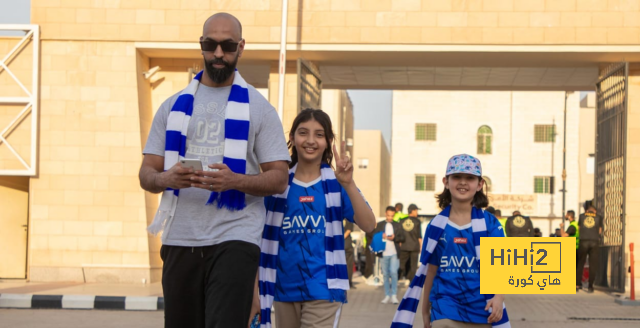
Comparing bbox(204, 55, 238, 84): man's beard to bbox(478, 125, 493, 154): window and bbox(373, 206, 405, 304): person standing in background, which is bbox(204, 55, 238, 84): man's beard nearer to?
bbox(373, 206, 405, 304): person standing in background

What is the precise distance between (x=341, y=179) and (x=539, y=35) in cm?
1369

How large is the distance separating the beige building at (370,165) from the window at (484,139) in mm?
13383

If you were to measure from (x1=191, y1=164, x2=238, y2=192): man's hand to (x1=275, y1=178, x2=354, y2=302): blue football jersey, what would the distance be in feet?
3.59

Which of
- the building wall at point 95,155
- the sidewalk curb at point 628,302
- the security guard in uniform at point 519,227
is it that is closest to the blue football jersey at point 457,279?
the sidewalk curb at point 628,302

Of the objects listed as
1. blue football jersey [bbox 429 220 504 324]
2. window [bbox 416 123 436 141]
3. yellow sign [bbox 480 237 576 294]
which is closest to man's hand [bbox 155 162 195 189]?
yellow sign [bbox 480 237 576 294]

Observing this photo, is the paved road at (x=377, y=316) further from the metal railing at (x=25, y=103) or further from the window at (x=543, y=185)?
the window at (x=543, y=185)

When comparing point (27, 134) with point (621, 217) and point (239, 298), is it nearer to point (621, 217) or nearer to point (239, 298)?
point (621, 217)

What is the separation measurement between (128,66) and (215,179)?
49.1 feet

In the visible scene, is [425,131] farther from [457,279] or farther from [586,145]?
[457,279]

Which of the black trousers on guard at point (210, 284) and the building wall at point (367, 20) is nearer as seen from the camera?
the black trousers on guard at point (210, 284)

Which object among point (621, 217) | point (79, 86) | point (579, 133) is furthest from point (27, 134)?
point (579, 133)

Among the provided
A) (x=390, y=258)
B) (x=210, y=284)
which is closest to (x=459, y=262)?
(x=210, y=284)

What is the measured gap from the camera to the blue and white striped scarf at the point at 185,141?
13.0ft

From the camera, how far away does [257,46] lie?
58.4ft
